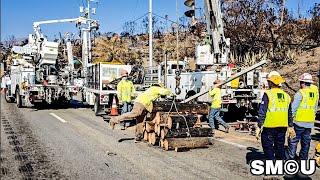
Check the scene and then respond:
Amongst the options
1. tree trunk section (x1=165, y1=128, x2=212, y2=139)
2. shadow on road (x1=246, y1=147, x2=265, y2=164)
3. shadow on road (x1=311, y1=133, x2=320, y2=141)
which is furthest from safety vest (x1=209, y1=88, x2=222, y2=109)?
shadow on road (x1=246, y1=147, x2=265, y2=164)

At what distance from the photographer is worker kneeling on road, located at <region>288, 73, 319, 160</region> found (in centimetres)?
739

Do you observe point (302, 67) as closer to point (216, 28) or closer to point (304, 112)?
point (216, 28)

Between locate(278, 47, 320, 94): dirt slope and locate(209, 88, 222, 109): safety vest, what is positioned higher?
locate(278, 47, 320, 94): dirt slope

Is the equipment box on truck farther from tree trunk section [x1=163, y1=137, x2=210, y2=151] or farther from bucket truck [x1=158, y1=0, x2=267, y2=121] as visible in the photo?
tree trunk section [x1=163, y1=137, x2=210, y2=151]

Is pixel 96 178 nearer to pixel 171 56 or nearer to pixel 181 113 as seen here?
pixel 181 113

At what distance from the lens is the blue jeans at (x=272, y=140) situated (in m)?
6.79

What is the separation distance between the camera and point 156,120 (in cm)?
975

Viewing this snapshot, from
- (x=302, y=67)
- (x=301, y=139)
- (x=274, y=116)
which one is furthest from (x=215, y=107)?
(x=302, y=67)

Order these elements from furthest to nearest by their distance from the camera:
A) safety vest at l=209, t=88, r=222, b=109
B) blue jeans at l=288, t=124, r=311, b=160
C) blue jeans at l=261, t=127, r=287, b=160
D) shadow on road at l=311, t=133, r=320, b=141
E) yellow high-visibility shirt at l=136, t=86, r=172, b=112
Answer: safety vest at l=209, t=88, r=222, b=109, shadow on road at l=311, t=133, r=320, b=141, yellow high-visibility shirt at l=136, t=86, r=172, b=112, blue jeans at l=288, t=124, r=311, b=160, blue jeans at l=261, t=127, r=287, b=160

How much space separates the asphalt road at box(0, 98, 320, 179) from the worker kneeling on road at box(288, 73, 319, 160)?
61 centimetres

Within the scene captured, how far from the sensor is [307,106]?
7.46m

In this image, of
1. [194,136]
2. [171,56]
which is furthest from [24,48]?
[171,56]

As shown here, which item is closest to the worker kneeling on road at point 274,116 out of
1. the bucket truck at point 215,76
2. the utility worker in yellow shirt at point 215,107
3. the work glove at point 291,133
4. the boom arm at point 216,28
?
the work glove at point 291,133

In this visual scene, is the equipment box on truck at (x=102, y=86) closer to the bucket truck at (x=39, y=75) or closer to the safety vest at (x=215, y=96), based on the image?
the bucket truck at (x=39, y=75)
